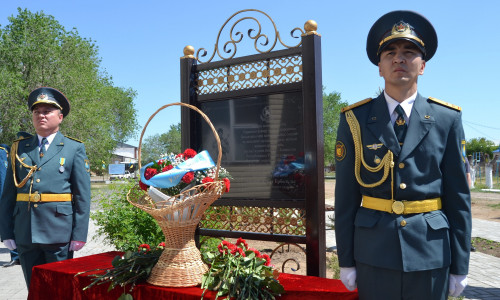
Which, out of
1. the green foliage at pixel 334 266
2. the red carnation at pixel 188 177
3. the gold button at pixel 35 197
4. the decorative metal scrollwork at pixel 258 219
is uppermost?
the red carnation at pixel 188 177

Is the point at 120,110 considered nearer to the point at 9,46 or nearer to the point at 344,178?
the point at 9,46

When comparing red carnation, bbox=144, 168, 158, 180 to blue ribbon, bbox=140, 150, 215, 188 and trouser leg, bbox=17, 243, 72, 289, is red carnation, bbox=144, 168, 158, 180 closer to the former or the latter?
blue ribbon, bbox=140, 150, 215, 188

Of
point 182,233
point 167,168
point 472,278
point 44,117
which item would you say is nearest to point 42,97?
point 44,117

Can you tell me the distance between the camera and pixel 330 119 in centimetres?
5556

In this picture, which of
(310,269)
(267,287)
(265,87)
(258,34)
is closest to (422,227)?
(267,287)

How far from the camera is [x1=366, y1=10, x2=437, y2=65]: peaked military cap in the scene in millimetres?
2174

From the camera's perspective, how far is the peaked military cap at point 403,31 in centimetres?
217

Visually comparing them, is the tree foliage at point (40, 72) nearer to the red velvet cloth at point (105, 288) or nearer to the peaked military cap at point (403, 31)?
the red velvet cloth at point (105, 288)

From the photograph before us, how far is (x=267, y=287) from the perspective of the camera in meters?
2.64

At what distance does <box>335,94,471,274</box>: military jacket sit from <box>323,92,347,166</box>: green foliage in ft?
158

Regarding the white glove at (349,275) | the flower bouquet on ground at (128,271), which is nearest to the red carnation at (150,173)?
the flower bouquet on ground at (128,271)

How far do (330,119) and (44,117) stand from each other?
53.3m

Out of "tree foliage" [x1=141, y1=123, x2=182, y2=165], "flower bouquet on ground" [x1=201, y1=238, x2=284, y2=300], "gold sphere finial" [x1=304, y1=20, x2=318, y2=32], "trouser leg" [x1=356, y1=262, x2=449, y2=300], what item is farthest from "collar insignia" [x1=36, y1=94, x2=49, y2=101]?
"tree foliage" [x1=141, y1=123, x2=182, y2=165]

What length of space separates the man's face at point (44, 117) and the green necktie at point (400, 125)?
9.87ft
